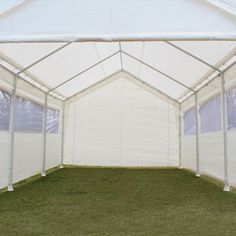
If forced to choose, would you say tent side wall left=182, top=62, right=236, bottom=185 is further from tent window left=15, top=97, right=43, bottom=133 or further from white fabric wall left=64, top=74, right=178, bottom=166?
tent window left=15, top=97, right=43, bottom=133

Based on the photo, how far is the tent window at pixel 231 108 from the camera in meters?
5.23

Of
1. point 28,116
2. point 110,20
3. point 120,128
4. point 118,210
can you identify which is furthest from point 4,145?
point 120,128

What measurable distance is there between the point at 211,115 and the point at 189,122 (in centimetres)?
193

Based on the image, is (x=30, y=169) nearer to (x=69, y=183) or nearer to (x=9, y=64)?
(x=69, y=183)

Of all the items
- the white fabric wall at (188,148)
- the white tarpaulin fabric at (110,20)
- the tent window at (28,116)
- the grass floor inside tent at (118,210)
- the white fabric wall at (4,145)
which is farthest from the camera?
the white fabric wall at (188,148)

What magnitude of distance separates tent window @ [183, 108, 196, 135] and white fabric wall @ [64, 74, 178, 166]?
20.5 inches

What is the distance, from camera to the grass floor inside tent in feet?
9.48

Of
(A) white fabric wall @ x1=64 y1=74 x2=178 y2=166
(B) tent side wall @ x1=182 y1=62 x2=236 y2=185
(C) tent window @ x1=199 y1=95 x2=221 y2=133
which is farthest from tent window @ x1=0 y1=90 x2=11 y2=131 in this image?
(A) white fabric wall @ x1=64 y1=74 x2=178 y2=166

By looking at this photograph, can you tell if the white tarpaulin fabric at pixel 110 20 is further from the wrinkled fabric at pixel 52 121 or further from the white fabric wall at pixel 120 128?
the white fabric wall at pixel 120 128

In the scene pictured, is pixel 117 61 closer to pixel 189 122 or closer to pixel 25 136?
pixel 189 122

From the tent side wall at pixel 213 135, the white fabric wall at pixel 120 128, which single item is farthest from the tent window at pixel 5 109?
→ the white fabric wall at pixel 120 128

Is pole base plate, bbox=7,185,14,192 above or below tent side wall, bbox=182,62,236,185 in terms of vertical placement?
below

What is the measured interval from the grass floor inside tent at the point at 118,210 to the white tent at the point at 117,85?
2.34ft

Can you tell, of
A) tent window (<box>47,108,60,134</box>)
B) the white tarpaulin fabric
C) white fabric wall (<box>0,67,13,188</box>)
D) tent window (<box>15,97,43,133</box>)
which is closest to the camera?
the white tarpaulin fabric
